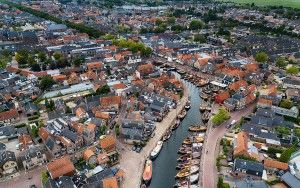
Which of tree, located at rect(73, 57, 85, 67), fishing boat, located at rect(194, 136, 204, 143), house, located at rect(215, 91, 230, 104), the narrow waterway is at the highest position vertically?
tree, located at rect(73, 57, 85, 67)

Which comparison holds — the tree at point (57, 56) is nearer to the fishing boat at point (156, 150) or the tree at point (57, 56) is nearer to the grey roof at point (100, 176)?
the fishing boat at point (156, 150)

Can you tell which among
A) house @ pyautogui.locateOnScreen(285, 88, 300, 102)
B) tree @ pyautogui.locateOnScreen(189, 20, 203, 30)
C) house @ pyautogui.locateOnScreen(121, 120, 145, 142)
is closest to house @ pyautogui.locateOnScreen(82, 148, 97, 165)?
house @ pyautogui.locateOnScreen(121, 120, 145, 142)

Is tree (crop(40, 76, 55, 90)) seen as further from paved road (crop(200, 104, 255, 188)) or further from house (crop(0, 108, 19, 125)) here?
paved road (crop(200, 104, 255, 188))

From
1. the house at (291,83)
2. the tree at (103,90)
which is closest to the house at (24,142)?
the tree at (103,90)

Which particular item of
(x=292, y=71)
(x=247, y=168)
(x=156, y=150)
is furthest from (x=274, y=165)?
(x=292, y=71)

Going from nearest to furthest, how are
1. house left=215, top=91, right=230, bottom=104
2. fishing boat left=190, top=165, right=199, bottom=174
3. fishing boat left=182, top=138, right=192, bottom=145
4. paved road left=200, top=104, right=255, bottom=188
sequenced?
paved road left=200, top=104, right=255, bottom=188 < fishing boat left=190, top=165, right=199, bottom=174 < fishing boat left=182, top=138, right=192, bottom=145 < house left=215, top=91, right=230, bottom=104
